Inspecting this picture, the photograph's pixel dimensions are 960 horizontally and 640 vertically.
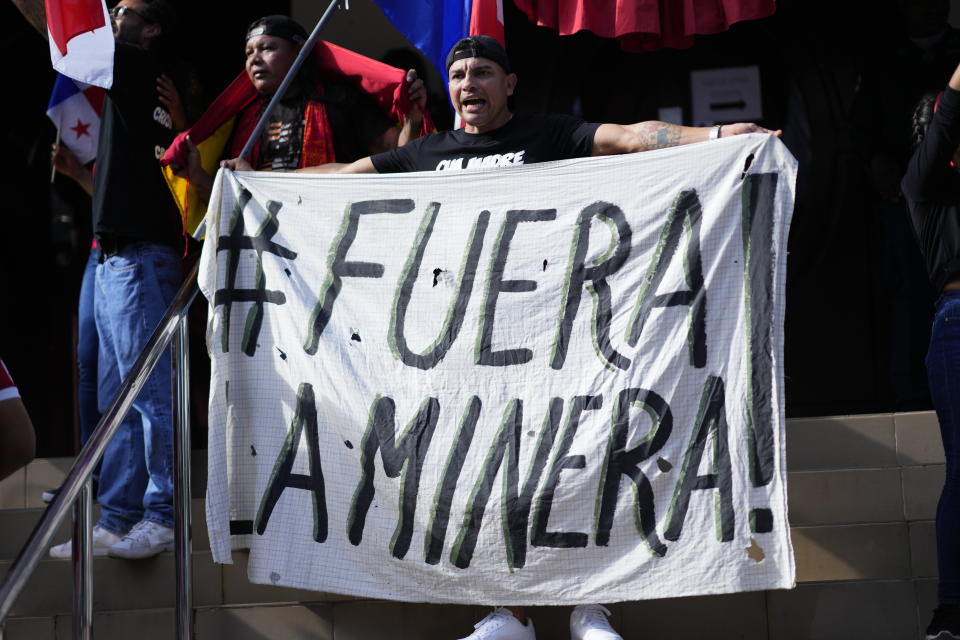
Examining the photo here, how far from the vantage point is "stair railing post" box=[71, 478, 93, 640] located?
359 centimetres

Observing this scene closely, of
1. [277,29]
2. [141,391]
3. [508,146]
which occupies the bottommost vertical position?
[141,391]

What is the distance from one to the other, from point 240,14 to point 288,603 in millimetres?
4168

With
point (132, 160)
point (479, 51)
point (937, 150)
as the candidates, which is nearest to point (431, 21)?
point (479, 51)

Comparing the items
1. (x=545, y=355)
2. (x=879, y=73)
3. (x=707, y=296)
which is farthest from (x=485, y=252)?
(x=879, y=73)

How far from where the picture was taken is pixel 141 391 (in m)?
4.51

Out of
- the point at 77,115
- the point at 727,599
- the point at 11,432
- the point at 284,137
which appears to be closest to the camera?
the point at 11,432

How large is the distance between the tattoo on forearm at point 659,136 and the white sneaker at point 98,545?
7.25 ft

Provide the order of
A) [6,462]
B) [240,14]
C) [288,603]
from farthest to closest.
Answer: [240,14], [288,603], [6,462]

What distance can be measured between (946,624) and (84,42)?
132 inches

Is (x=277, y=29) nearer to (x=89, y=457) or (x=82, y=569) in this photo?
(x=89, y=457)

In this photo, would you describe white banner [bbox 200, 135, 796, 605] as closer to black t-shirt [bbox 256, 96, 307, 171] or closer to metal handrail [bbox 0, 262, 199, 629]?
metal handrail [bbox 0, 262, 199, 629]

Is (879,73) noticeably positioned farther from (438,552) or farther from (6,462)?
(6,462)

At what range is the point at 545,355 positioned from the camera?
155 inches

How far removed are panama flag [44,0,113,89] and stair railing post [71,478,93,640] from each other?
1628mm
